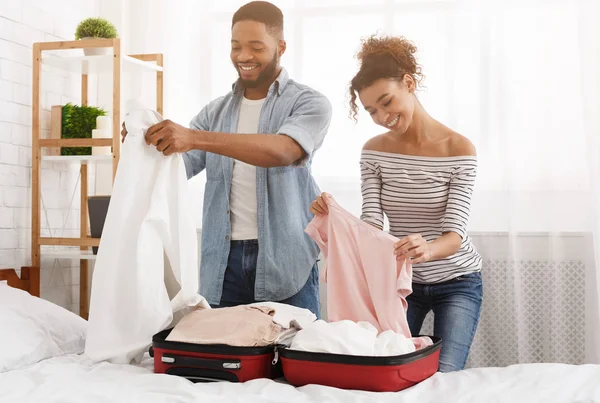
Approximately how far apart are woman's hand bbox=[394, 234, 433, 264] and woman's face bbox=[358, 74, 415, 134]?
1.44ft

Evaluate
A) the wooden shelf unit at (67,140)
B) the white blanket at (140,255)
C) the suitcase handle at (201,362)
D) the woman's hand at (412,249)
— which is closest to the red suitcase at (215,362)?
the suitcase handle at (201,362)

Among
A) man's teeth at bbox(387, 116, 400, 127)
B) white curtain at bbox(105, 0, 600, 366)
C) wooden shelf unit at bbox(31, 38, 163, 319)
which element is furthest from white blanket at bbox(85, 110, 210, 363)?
white curtain at bbox(105, 0, 600, 366)

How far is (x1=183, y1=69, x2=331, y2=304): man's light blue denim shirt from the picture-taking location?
2133 millimetres

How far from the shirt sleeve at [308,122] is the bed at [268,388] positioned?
0.75 m

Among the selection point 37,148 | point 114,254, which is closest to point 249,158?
point 114,254

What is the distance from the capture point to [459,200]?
2041 millimetres

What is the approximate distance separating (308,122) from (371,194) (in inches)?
11.2

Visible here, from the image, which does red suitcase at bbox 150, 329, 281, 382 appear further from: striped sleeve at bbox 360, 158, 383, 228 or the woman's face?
the woman's face

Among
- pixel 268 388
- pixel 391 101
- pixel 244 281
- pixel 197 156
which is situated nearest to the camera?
pixel 268 388

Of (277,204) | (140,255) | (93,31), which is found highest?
(93,31)

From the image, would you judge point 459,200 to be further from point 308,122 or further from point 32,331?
point 32,331

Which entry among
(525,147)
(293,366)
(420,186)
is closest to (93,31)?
(420,186)

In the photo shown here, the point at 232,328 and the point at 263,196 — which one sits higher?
the point at 263,196

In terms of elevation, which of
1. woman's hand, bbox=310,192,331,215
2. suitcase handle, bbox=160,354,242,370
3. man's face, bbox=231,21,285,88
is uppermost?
man's face, bbox=231,21,285,88
